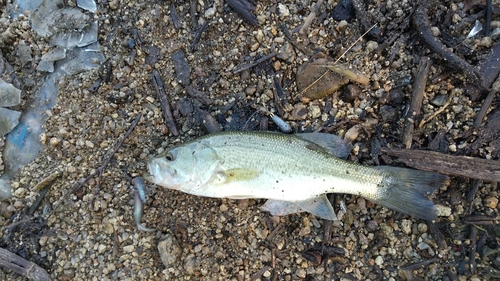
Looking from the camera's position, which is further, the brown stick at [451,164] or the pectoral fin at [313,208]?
the pectoral fin at [313,208]

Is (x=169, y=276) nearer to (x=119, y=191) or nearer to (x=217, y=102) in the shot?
(x=119, y=191)

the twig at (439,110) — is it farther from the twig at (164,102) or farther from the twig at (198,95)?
the twig at (164,102)

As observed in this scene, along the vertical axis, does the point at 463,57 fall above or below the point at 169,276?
above

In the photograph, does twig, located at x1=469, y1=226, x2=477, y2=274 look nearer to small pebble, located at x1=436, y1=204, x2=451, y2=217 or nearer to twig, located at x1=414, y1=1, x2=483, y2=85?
small pebble, located at x1=436, y1=204, x2=451, y2=217

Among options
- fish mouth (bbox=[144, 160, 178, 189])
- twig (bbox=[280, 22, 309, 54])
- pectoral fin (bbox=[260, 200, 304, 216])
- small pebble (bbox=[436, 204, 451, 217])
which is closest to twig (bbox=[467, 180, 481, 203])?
small pebble (bbox=[436, 204, 451, 217])

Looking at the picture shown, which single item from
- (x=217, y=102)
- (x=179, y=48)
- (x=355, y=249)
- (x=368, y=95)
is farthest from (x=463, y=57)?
(x=179, y=48)

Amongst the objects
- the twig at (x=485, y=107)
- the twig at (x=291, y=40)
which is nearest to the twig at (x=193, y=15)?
the twig at (x=291, y=40)
